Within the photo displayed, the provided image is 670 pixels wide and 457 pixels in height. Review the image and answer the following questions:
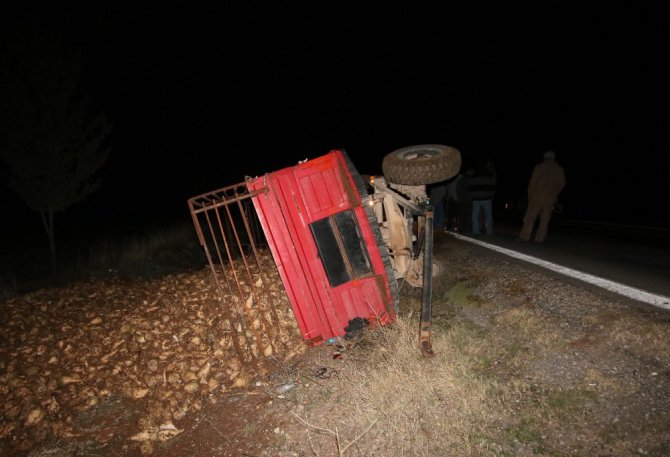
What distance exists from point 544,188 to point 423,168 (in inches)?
150

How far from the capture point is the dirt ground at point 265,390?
8.56 feet

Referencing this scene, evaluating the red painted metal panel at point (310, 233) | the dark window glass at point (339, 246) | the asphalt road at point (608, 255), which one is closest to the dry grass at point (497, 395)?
the red painted metal panel at point (310, 233)

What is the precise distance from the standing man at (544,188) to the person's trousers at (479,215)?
1195 mm

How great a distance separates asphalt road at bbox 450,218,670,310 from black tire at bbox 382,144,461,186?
88.1 inches

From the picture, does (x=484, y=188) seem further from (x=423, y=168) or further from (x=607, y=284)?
(x=423, y=168)

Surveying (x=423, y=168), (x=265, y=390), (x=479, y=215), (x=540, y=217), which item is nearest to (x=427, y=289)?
(x=423, y=168)

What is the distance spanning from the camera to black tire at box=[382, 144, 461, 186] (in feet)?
14.9

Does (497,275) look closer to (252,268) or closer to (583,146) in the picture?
(252,268)

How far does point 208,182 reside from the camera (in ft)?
112

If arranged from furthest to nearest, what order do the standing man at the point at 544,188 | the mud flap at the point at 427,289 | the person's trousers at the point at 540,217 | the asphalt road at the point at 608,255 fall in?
the person's trousers at the point at 540,217 → the standing man at the point at 544,188 → the asphalt road at the point at 608,255 → the mud flap at the point at 427,289

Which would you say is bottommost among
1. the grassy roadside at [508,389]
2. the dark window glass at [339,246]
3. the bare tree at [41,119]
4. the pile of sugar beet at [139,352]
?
the grassy roadside at [508,389]

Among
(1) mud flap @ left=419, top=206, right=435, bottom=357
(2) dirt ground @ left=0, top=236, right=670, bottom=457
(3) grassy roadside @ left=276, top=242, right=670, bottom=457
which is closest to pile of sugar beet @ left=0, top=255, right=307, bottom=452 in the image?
(2) dirt ground @ left=0, top=236, right=670, bottom=457

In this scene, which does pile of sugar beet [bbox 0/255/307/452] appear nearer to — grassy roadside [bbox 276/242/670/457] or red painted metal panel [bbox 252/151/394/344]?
red painted metal panel [bbox 252/151/394/344]

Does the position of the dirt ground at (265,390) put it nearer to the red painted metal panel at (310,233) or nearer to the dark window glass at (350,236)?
the red painted metal panel at (310,233)
